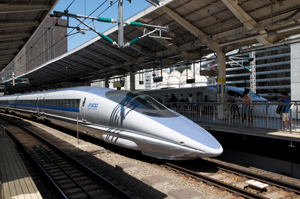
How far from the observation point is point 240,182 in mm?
6277

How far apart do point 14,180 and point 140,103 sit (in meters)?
4.40

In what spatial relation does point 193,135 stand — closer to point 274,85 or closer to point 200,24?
point 200,24

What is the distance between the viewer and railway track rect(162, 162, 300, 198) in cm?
550

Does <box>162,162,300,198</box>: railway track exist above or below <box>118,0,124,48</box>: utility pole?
below

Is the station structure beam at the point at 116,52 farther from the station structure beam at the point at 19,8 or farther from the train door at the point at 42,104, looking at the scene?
the station structure beam at the point at 19,8

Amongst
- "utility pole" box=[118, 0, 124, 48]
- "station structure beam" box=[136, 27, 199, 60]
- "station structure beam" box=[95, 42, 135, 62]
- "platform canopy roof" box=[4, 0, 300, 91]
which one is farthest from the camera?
"station structure beam" box=[95, 42, 135, 62]

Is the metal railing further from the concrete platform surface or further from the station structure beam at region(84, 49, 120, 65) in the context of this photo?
the station structure beam at region(84, 49, 120, 65)

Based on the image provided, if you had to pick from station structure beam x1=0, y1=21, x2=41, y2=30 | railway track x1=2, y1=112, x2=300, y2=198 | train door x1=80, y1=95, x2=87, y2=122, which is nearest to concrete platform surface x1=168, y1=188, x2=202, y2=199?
railway track x1=2, y1=112, x2=300, y2=198

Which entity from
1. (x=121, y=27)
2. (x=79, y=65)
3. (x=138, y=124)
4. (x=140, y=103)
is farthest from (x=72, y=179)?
(x=79, y=65)

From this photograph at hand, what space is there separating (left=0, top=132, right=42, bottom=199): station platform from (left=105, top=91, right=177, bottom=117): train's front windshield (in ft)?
12.1

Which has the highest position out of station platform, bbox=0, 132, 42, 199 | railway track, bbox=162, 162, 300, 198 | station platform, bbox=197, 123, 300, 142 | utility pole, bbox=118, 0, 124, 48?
utility pole, bbox=118, 0, 124, 48

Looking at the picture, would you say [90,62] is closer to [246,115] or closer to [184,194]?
[246,115]

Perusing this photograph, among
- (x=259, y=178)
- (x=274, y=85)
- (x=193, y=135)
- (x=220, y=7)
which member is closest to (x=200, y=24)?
(x=220, y=7)

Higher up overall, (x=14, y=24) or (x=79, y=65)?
(x=14, y=24)
